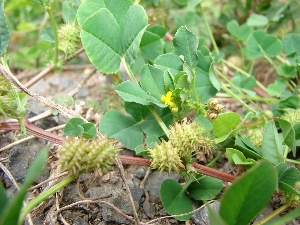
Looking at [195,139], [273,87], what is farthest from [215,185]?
[273,87]

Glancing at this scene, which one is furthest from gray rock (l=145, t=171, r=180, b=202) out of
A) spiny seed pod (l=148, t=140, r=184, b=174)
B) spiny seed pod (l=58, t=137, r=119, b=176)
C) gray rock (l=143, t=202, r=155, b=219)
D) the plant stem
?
spiny seed pod (l=58, t=137, r=119, b=176)

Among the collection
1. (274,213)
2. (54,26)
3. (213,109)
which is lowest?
(274,213)

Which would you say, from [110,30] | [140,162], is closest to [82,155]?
[140,162]

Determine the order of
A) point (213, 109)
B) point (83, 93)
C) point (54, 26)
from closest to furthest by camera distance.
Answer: point (213, 109), point (54, 26), point (83, 93)

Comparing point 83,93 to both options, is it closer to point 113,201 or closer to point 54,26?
point 54,26

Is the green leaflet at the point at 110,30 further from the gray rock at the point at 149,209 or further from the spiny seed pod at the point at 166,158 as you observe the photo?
the gray rock at the point at 149,209

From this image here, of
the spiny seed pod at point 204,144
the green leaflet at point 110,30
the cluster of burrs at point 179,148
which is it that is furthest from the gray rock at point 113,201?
the green leaflet at point 110,30
